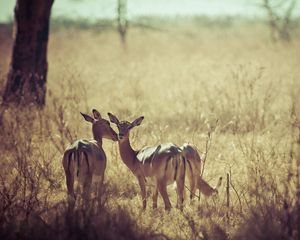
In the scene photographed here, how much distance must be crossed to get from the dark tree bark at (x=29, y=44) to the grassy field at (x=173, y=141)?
766mm

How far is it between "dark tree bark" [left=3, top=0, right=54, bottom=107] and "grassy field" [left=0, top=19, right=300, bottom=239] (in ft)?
2.51

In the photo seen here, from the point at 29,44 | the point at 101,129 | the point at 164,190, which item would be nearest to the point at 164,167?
the point at 164,190

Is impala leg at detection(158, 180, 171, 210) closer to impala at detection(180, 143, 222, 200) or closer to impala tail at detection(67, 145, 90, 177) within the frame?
impala at detection(180, 143, 222, 200)

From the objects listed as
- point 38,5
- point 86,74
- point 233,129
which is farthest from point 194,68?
point 233,129

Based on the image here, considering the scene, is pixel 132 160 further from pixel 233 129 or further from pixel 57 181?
pixel 233 129

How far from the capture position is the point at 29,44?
9.34 meters

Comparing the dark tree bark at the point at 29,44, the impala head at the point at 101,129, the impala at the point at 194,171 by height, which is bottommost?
the impala at the point at 194,171

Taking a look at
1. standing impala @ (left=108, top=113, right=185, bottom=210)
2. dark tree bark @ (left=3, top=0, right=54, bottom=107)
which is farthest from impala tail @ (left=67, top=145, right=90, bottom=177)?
dark tree bark @ (left=3, top=0, right=54, bottom=107)

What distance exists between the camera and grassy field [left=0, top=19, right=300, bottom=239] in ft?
13.6

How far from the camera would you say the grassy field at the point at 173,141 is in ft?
13.6

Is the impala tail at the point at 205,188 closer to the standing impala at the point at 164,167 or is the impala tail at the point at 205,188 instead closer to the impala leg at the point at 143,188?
the standing impala at the point at 164,167

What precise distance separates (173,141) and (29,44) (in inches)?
163

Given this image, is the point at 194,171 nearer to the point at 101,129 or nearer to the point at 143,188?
the point at 143,188

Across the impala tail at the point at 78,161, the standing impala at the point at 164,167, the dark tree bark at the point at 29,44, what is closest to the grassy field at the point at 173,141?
the standing impala at the point at 164,167
